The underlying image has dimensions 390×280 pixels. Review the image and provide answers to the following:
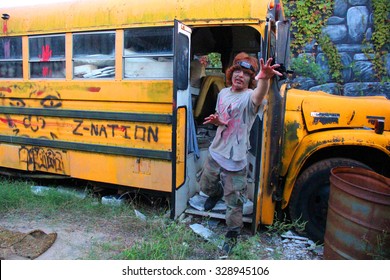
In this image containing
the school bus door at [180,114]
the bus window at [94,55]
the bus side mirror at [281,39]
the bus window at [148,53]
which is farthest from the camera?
the bus window at [94,55]

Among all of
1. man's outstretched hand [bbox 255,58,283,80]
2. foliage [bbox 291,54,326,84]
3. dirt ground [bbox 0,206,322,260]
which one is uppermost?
foliage [bbox 291,54,326,84]

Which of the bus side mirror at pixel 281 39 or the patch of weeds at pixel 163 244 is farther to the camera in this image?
the bus side mirror at pixel 281 39

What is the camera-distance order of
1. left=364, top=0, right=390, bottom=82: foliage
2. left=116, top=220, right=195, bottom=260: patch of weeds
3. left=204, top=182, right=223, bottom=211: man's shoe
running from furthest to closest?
left=364, top=0, right=390, bottom=82: foliage < left=204, top=182, right=223, bottom=211: man's shoe < left=116, top=220, right=195, bottom=260: patch of weeds

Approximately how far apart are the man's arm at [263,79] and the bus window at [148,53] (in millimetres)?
1135

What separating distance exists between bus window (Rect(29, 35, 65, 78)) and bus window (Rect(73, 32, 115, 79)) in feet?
0.75

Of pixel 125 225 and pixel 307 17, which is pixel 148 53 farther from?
pixel 307 17

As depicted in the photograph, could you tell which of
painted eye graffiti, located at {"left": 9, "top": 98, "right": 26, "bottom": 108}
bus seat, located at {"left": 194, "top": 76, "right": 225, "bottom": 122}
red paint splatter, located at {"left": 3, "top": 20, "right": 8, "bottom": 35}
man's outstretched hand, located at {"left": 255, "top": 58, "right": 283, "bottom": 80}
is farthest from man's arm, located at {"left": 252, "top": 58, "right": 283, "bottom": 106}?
red paint splatter, located at {"left": 3, "top": 20, "right": 8, "bottom": 35}

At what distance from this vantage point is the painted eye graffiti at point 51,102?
4.09 m

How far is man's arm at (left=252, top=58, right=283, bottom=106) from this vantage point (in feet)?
8.27

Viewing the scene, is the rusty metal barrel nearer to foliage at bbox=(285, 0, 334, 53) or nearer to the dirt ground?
the dirt ground

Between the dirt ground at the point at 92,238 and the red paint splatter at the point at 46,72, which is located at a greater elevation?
the red paint splatter at the point at 46,72

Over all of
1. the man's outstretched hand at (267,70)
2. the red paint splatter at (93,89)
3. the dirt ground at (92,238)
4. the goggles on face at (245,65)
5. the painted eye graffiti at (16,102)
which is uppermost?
the goggles on face at (245,65)

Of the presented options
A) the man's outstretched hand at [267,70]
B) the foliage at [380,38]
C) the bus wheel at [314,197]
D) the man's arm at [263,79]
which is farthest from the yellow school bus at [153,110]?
the foliage at [380,38]

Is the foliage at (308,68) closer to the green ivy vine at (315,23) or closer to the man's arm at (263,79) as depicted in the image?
the green ivy vine at (315,23)
